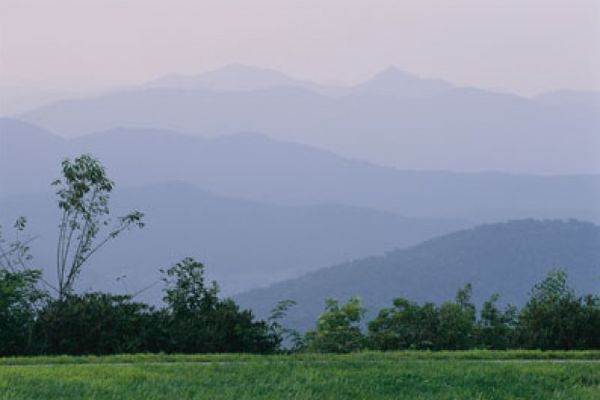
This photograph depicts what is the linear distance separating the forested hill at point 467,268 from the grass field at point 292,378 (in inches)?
1646

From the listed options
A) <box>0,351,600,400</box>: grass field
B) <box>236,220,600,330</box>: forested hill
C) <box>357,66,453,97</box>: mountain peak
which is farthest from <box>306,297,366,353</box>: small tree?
<box>357,66,453,97</box>: mountain peak

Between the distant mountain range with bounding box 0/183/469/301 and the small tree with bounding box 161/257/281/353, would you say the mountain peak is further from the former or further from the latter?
the small tree with bounding box 161/257/281/353

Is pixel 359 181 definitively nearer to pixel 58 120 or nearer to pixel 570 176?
pixel 570 176

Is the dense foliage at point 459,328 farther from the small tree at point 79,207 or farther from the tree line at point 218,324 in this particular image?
the small tree at point 79,207

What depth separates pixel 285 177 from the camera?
136125 millimetres

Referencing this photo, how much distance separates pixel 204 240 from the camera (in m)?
107

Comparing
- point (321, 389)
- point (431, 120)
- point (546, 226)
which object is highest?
point (431, 120)

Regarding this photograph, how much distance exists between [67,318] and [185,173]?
404ft

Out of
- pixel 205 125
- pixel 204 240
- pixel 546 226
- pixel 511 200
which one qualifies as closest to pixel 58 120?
pixel 205 125

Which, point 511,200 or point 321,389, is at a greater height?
point 511,200

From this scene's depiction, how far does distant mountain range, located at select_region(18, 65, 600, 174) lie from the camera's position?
418 ft

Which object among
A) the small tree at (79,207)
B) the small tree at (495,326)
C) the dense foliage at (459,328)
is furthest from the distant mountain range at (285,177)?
the dense foliage at (459,328)

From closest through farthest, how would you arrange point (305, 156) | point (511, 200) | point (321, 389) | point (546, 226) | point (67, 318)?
point (321, 389)
point (67, 318)
point (546, 226)
point (511, 200)
point (305, 156)

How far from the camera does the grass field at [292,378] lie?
7418 millimetres
